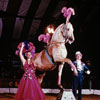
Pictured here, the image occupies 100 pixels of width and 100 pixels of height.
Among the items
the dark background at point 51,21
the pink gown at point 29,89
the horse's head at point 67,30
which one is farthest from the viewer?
the dark background at point 51,21

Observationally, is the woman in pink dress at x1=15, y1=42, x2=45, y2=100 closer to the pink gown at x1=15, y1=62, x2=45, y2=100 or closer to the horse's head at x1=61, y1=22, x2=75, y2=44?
the pink gown at x1=15, y1=62, x2=45, y2=100

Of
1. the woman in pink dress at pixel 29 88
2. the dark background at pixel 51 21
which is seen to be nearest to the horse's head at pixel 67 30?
the woman in pink dress at pixel 29 88

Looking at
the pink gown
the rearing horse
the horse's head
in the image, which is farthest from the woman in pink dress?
the horse's head

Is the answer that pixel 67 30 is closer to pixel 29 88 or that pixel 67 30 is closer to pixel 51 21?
pixel 29 88

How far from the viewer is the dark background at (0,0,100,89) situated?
8562 millimetres

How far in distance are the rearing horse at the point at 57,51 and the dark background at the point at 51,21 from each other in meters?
2.68

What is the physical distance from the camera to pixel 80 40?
31.6 ft

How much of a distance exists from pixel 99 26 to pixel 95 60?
4.90 feet

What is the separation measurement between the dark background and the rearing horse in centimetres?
268

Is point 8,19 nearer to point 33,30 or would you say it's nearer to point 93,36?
point 33,30

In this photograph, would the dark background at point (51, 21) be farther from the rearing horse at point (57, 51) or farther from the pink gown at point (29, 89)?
the pink gown at point (29, 89)

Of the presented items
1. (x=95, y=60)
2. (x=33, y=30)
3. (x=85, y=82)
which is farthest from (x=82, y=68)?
(x=33, y=30)

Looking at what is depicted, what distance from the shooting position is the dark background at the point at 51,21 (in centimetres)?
856

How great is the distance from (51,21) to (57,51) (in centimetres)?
501
